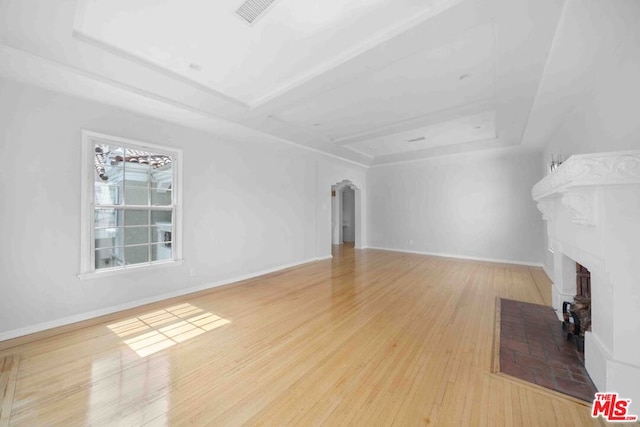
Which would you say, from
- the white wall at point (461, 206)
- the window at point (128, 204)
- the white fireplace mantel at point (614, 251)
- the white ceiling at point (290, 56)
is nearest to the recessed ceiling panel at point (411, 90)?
the white ceiling at point (290, 56)

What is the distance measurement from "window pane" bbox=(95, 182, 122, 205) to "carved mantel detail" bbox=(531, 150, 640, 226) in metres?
4.92

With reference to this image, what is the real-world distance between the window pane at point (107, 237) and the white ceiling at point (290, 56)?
1.74 metres

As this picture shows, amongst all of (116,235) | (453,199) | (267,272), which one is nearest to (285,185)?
(267,272)

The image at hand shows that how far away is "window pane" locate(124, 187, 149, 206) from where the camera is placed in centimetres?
346

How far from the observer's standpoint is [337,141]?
5430 millimetres

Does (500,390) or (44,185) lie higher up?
(44,185)

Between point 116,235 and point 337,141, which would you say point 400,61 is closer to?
point 337,141

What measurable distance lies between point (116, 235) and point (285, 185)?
3.37 metres

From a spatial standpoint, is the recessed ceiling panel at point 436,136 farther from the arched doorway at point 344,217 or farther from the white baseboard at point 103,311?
the white baseboard at point 103,311

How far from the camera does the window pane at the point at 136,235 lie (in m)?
3.47

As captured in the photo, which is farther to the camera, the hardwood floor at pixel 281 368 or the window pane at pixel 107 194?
the window pane at pixel 107 194

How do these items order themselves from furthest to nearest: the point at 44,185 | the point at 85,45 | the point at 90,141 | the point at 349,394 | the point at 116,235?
the point at 116,235 → the point at 90,141 → the point at 44,185 → the point at 85,45 → the point at 349,394

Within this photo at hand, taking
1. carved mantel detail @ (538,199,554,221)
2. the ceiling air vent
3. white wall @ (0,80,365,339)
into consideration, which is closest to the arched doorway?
white wall @ (0,80,365,339)

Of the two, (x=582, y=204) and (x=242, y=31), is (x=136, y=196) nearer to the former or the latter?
(x=242, y=31)
